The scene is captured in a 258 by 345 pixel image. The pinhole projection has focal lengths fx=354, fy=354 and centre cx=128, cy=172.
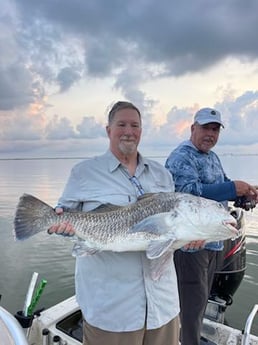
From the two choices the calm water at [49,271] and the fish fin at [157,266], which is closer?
the fish fin at [157,266]

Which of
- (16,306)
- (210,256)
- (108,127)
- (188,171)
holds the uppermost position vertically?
(108,127)

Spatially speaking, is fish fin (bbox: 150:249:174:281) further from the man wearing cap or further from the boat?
the boat

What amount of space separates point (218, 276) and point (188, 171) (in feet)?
5.39

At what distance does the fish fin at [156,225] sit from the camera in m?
2.41

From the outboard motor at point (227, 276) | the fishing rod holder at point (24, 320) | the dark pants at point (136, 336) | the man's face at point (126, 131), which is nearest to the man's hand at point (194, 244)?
the dark pants at point (136, 336)

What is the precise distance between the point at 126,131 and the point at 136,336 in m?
1.43

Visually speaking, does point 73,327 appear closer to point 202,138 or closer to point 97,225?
point 97,225

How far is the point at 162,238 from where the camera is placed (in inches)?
94.7

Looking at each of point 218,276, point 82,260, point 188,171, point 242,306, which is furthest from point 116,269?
point 242,306

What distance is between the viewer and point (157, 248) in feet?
7.76

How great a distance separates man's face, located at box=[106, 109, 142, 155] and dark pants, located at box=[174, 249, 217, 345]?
4.60ft

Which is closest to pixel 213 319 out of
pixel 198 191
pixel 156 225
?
pixel 198 191

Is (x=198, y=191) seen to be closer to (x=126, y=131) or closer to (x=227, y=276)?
(x=126, y=131)

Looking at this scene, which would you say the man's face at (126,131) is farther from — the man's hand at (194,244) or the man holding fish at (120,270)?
the man's hand at (194,244)
